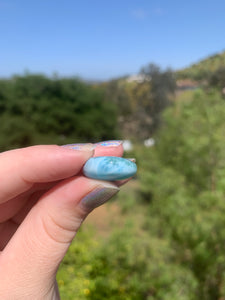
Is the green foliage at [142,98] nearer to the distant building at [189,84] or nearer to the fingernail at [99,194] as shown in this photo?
the distant building at [189,84]

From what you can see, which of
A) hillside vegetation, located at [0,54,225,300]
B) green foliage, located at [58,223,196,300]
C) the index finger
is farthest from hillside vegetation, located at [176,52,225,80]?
the index finger

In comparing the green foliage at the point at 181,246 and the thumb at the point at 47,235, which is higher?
the thumb at the point at 47,235

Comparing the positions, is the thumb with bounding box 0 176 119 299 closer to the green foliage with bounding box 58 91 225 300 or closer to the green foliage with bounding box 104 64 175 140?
the green foliage with bounding box 58 91 225 300

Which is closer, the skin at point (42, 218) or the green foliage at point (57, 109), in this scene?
the skin at point (42, 218)

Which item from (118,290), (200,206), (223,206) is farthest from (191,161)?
(118,290)

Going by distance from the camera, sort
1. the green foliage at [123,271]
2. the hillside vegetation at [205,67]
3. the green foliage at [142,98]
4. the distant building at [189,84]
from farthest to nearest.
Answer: the green foliage at [142,98] → the distant building at [189,84] → the hillside vegetation at [205,67] → the green foliage at [123,271]

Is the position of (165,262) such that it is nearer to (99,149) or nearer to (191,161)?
(191,161)

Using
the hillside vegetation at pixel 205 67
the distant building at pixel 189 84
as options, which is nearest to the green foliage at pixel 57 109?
the distant building at pixel 189 84
